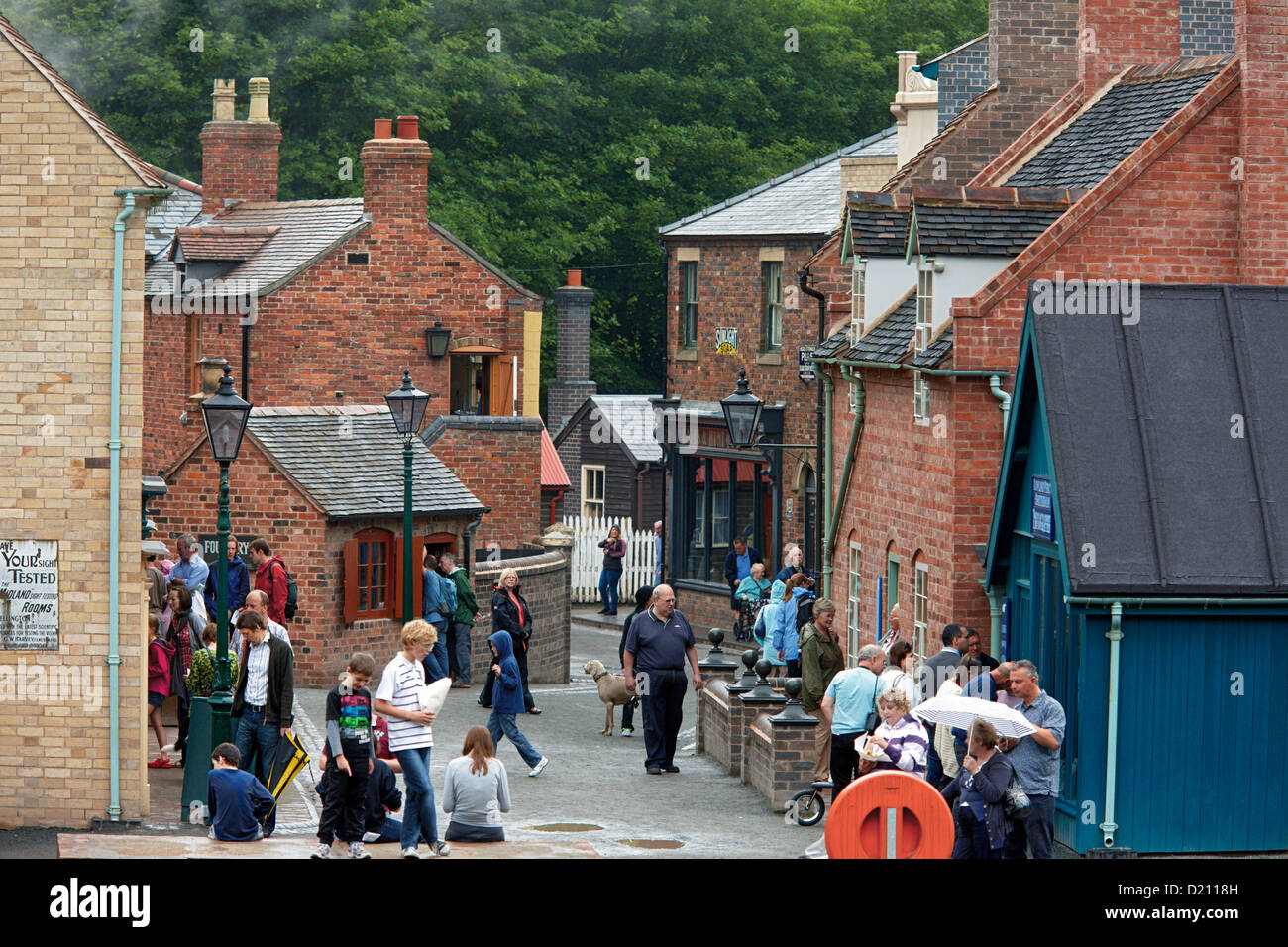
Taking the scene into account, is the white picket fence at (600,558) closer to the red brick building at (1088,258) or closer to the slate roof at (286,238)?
the slate roof at (286,238)

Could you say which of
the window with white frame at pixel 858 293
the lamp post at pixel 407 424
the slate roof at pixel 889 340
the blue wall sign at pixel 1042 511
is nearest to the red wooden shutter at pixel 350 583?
the lamp post at pixel 407 424

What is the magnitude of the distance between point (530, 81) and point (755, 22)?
28.1ft

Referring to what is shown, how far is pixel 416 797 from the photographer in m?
14.6

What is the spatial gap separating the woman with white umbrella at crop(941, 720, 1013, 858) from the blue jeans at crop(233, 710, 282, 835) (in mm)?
Result: 6057

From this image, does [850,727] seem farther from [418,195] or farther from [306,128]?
[306,128]

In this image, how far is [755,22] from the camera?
201ft

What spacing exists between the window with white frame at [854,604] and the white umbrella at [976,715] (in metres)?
9.44

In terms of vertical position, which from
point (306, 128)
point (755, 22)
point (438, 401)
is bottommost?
point (438, 401)

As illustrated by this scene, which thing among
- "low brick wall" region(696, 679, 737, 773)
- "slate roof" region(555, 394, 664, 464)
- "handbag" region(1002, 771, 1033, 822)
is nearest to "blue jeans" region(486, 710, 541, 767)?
"low brick wall" region(696, 679, 737, 773)

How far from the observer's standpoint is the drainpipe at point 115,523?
17.1 m

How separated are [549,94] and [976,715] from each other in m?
46.4

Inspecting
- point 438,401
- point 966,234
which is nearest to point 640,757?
point 966,234

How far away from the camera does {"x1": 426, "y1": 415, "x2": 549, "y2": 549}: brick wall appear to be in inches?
1340

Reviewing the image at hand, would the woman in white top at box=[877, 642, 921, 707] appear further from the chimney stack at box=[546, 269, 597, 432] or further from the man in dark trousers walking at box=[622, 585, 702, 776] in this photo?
the chimney stack at box=[546, 269, 597, 432]
